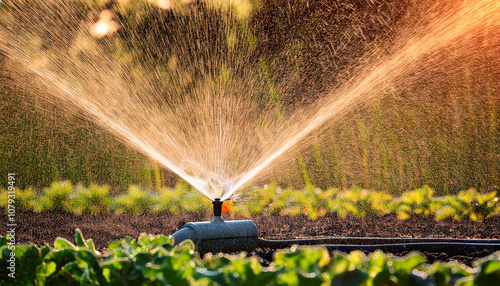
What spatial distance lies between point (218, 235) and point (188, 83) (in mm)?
6047

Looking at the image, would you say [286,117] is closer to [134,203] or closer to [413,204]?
[413,204]

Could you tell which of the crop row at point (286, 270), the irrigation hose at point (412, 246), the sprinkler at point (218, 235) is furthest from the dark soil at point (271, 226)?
the crop row at point (286, 270)

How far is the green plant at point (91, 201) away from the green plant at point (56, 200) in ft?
0.35

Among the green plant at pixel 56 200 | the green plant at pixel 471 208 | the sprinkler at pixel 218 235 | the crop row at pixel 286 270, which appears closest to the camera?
the crop row at pixel 286 270

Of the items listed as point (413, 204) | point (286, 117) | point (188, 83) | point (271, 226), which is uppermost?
point (188, 83)

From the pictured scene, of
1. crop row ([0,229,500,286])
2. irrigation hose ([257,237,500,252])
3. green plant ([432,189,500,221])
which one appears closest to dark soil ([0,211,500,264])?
green plant ([432,189,500,221])

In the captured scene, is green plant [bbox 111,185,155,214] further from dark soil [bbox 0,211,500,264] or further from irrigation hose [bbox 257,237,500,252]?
irrigation hose [bbox 257,237,500,252]

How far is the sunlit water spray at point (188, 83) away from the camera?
7.23m

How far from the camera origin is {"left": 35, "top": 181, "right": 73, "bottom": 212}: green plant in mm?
5742

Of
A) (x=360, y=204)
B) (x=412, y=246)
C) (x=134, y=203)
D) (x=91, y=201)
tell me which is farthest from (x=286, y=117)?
(x=412, y=246)

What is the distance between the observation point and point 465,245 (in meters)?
3.38

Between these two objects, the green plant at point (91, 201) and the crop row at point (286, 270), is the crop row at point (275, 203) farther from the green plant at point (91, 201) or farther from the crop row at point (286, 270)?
the crop row at point (286, 270)

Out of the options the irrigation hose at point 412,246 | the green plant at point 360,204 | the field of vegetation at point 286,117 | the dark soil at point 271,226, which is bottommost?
the irrigation hose at point 412,246

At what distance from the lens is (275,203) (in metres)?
6.37
